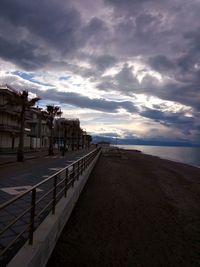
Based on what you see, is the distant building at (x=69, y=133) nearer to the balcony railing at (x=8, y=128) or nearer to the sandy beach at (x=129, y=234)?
the balcony railing at (x=8, y=128)

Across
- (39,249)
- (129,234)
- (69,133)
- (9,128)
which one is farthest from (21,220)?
(69,133)

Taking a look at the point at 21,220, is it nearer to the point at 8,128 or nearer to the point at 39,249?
the point at 39,249

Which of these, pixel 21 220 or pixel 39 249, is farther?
pixel 21 220

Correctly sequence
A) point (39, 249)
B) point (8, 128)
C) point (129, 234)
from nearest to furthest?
1. point (39, 249)
2. point (129, 234)
3. point (8, 128)

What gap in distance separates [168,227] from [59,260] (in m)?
3.91

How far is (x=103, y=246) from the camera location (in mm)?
5809

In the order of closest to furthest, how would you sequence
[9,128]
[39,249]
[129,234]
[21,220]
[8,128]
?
[39,249] < [21,220] < [129,234] < [8,128] < [9,128]

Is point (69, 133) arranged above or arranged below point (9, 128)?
above

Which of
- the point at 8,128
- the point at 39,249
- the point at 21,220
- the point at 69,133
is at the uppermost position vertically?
the point at 69,133

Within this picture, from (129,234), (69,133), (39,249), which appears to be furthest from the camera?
(69,133)

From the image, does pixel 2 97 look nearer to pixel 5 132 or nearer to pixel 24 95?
pixel 5 132

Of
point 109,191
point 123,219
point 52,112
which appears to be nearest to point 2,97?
point 52,112

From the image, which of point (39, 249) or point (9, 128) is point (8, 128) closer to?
point (9, 128)

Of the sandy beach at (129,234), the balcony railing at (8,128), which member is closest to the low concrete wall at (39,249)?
the sandy beach at (129,234)
